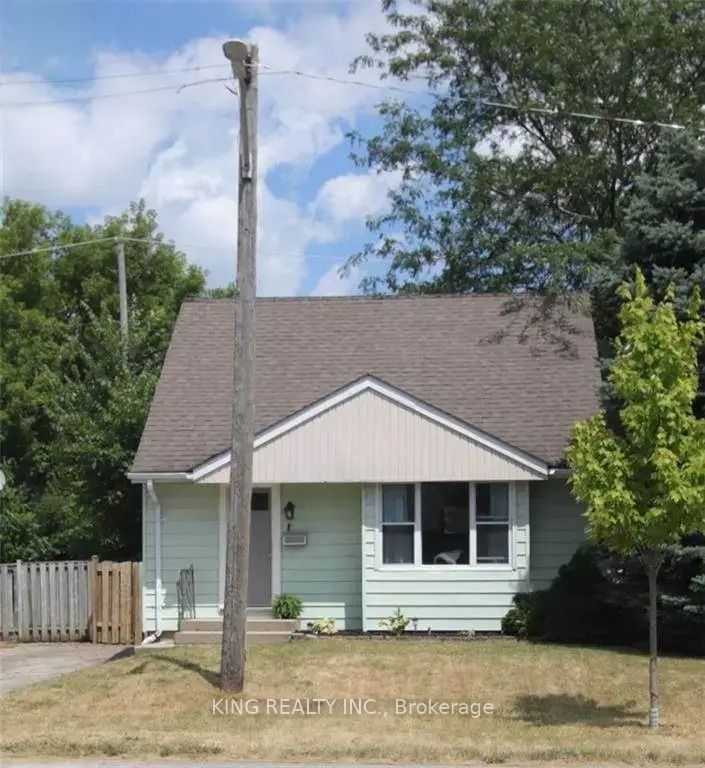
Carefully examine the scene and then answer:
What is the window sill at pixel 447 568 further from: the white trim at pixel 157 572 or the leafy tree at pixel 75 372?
the leafy tree at pixel 75 372

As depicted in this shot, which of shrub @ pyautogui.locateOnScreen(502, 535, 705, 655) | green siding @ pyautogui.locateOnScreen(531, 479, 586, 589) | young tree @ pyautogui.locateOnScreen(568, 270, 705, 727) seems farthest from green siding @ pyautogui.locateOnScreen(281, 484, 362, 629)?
young tree @ pyautogui.locateOnScreen(568, 270, 705, 727)

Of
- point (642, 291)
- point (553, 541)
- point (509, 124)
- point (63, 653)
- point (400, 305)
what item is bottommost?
point (63, 653)

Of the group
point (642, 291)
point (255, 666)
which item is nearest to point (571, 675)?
point (255, 666)

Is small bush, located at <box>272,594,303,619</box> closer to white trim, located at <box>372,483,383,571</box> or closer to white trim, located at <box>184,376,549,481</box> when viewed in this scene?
white trim, located at <box>372,483,383,571</box>

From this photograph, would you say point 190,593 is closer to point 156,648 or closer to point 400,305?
point 156,648

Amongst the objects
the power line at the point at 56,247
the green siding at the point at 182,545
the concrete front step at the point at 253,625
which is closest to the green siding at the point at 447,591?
the concrete front step at the point at 253,625

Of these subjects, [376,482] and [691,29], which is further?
[691,29]

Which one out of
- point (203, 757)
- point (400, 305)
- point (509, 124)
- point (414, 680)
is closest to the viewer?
point (203, 757)

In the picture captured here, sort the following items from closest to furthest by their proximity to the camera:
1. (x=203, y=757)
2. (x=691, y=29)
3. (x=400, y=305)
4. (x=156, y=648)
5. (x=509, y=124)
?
(x=203, y=757), (x=156, y=648), (x=400, y=305), (x=691, y=29), (x=509, y=124)

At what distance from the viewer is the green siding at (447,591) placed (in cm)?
1766

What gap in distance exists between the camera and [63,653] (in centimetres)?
1720

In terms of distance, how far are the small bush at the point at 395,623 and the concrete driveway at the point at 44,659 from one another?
152 inches

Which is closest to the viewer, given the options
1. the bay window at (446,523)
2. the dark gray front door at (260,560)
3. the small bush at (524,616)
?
the small bush at (524,616)

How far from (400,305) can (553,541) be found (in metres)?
6.12
